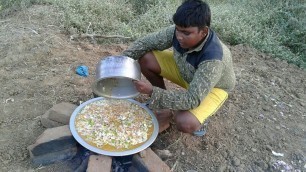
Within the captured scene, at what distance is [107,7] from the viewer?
491 centimetres

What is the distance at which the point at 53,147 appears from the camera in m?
2.47

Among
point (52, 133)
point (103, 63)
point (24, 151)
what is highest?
point (103, 63)

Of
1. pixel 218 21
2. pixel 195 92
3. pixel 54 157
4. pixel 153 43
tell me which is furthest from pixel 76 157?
pixel 218 21

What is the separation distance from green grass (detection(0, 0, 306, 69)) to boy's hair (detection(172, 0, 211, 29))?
2.07 metres

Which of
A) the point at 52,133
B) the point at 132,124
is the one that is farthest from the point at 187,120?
the point at 52,133

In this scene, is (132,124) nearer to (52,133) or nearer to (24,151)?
(52,133)

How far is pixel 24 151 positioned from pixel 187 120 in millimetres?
1251

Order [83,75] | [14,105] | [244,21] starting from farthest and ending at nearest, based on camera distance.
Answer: [244,21], [83,75], [14,105]

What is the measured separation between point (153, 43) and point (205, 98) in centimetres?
67

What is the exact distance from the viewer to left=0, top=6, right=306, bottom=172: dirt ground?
2760 mm

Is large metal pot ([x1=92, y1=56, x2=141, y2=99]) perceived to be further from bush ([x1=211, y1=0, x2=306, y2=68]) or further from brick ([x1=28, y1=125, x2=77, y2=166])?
bush ([x1=211, y1=0, x2=306, y2=68])

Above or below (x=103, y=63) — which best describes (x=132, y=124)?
below

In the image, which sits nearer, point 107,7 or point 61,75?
point 61,75

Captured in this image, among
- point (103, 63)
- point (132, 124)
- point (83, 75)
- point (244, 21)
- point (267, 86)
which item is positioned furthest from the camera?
point (244, 21)
